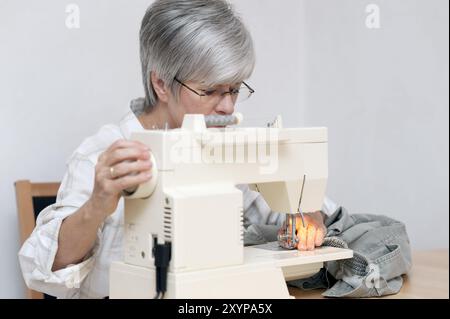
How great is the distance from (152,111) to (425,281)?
0.77 m

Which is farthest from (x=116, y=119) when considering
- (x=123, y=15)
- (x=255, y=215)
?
(x=255, y=215)

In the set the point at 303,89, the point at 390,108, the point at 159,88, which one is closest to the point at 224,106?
the point at 159,88

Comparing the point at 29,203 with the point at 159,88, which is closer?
the point at 159,88

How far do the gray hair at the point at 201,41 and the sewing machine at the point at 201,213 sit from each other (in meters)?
0.28

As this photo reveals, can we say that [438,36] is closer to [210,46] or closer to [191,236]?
[210,46]

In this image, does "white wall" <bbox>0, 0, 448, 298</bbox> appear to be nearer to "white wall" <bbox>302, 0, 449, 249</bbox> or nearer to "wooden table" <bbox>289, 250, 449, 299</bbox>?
"white wall" <bbox>302, 0, 449, 249</bbox>

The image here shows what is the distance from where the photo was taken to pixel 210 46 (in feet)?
5.18

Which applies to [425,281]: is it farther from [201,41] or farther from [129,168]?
[129,168]

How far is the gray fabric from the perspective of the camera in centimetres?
158

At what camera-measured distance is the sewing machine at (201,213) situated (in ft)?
3.94

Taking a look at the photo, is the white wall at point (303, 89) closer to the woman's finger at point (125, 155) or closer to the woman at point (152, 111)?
the woman at point (152, 111)

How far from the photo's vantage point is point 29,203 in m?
2.24

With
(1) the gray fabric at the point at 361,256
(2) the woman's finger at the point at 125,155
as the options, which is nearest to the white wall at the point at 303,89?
(1) the gray fabric at the point at 361,256

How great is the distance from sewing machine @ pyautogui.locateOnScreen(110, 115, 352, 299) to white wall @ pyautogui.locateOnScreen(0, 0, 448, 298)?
115 cm
